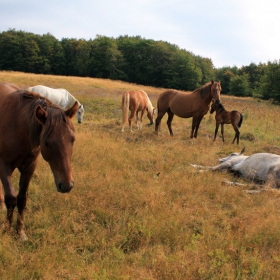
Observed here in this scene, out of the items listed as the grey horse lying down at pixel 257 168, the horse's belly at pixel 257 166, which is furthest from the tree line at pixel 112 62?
the horse's belly at pixel 257 166

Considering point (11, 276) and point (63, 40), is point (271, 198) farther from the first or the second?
point (63, 40)

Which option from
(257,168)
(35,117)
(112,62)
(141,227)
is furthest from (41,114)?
(112,62)

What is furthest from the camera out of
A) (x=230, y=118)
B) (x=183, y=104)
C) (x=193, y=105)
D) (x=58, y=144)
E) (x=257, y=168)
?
(x=183, y=104)

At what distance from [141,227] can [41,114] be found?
180 centimetres

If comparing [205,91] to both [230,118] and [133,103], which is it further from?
[133,103]

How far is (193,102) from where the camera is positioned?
9.59 m

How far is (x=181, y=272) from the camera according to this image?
230 cm

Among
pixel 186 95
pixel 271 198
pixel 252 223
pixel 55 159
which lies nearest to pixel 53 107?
pixel 55 159

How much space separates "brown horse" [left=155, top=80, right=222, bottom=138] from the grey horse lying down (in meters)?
3.51

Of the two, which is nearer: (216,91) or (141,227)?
(141,227)

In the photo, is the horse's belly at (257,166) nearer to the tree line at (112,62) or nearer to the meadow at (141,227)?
the meadow at (141,227)

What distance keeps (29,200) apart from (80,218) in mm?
1004

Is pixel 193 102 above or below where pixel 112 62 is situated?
below

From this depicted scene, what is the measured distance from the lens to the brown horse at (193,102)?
30.0 ft
